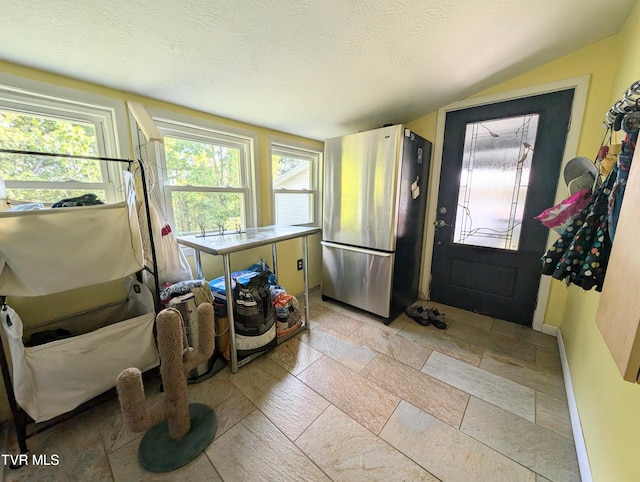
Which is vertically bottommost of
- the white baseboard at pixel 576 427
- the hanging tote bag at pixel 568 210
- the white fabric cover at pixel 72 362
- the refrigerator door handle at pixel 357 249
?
the white baseboard at pixel 576 427

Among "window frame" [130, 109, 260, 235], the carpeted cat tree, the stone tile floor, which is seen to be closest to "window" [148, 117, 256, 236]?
"window frame" [130, 109, 260, 235]

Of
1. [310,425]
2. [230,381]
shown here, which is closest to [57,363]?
[230,381]

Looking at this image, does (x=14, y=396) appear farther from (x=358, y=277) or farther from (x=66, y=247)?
(x=358, y=277)

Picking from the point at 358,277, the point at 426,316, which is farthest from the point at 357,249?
the point at 426,316

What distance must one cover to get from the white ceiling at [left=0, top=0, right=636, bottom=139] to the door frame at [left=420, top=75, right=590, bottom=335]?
0.19 metres

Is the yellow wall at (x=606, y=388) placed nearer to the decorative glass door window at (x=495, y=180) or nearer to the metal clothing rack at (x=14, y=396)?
the decorative glass door window at (x=495, y=180)

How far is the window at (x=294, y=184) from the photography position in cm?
267

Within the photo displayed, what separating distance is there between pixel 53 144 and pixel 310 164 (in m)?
2.22

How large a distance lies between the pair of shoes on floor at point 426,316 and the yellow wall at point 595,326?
0.83 m

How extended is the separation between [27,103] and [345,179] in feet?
6.90

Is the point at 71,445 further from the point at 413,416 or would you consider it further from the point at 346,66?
the point at 346,66

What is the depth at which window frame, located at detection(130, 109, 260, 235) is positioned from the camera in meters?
1.73

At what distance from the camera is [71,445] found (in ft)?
3.92

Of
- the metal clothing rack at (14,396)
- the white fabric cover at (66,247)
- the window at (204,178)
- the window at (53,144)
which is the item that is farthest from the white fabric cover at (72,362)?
the window at (204,178)
